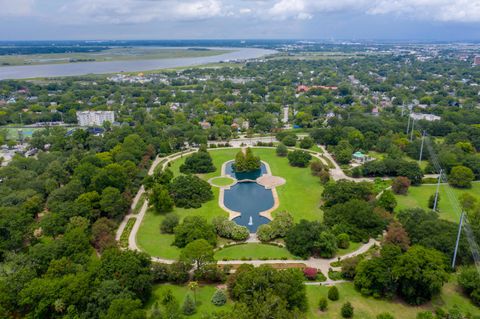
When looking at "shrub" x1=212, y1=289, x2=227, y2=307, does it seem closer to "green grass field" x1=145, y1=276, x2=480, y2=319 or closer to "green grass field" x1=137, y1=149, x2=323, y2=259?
"green grass field" x1=145, y1=276, x2=480, y2=319

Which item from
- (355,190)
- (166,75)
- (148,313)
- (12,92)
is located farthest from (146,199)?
(166,75)

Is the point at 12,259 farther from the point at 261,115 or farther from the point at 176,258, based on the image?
the point at 261,115

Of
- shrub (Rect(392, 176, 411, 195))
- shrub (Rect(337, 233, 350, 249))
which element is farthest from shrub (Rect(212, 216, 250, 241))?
shrub (Rect(392, 176, 411, 195))

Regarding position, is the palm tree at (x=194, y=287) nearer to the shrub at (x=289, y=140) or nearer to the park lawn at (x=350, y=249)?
the park lawn at (x=350, y=249)

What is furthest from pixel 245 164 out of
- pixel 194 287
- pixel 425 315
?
pixel 425 315

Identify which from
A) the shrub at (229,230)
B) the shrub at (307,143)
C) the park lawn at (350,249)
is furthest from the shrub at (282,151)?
the park lawn at (350,249)

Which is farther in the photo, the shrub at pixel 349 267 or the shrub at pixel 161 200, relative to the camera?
the shrub at pixel 161 200
